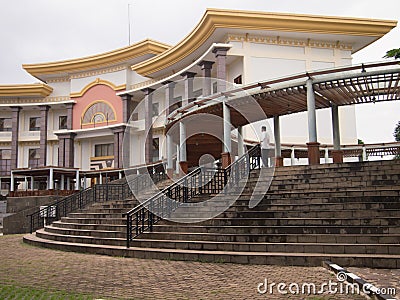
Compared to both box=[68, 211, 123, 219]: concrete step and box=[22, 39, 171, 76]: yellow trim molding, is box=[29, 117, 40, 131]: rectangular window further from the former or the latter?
box=[68, 211, 123, 219]: concrete step

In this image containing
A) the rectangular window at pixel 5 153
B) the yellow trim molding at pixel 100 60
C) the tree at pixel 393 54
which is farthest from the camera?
the rectangular window at pixel 5 153

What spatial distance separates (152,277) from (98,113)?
33267mm

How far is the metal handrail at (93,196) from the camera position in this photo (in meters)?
17.9

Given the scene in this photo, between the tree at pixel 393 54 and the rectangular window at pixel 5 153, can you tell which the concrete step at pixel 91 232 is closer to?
the tree at pixel 393 54

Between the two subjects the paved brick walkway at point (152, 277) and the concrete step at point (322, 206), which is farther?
the concrete step at point (322, 206)

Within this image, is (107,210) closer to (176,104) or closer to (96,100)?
(176,104)

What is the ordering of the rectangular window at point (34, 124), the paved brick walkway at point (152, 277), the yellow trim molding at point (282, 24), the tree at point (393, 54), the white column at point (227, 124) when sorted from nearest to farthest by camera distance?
the paved brick walkway at point (152, 277)
the tree at point (393, 54)
the white column at point (227, 124)
the yellow trim molding at point (282, 24)
the rectangular window at point (34, 124)

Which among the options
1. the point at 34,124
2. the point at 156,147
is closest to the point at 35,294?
the point at 156,147

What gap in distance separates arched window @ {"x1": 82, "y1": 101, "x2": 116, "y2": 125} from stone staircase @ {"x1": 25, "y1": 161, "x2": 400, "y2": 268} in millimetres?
26711

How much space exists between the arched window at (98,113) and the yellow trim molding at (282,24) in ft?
44.2

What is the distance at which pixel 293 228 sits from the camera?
9180 mm

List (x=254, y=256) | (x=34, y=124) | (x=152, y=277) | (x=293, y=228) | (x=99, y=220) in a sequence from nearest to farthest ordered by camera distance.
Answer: (x=152, y=277), (x=254, y=256), (x=293, y=228), (x=99, y=220), (x=34, y=124)

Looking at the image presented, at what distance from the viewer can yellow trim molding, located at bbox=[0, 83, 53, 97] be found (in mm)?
40250

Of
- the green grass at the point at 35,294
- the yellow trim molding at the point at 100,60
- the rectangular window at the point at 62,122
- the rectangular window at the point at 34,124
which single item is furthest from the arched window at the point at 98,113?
the green grass at the point at 35,294
